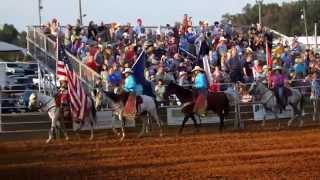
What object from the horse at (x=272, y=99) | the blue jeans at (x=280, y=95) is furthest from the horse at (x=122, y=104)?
the blue jeans at (x=280, y=95)

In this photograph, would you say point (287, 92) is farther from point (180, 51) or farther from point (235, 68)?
point (180, 51)

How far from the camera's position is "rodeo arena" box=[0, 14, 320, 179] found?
14633 mm

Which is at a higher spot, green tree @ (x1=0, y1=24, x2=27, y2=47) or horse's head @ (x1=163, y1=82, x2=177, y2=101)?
green tree @ (x1=0, y1=24, x2=27, y2=47)

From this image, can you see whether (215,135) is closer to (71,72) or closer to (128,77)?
(128,77)

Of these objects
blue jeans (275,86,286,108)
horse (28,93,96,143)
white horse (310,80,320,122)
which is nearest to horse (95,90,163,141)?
horse (28,93,96,143)

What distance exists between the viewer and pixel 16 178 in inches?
513

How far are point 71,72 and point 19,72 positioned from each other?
60.4ft

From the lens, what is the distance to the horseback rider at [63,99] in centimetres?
2152

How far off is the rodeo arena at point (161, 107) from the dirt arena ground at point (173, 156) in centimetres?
3

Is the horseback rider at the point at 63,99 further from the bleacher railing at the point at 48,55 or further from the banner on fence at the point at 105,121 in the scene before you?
the bleacher railing at the point at 48,55

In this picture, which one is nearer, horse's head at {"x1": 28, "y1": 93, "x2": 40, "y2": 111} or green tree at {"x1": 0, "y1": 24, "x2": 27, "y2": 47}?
horse's head at {"x1": 28, "y1": 93, "x2": 40, "y2": 111}

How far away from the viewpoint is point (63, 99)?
2166cm

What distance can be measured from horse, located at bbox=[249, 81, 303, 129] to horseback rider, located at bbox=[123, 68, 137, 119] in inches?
184

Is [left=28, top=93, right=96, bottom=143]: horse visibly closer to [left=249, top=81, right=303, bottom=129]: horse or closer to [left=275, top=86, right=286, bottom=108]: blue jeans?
[left=249, top=81, right=303, bottom=129]: horse
